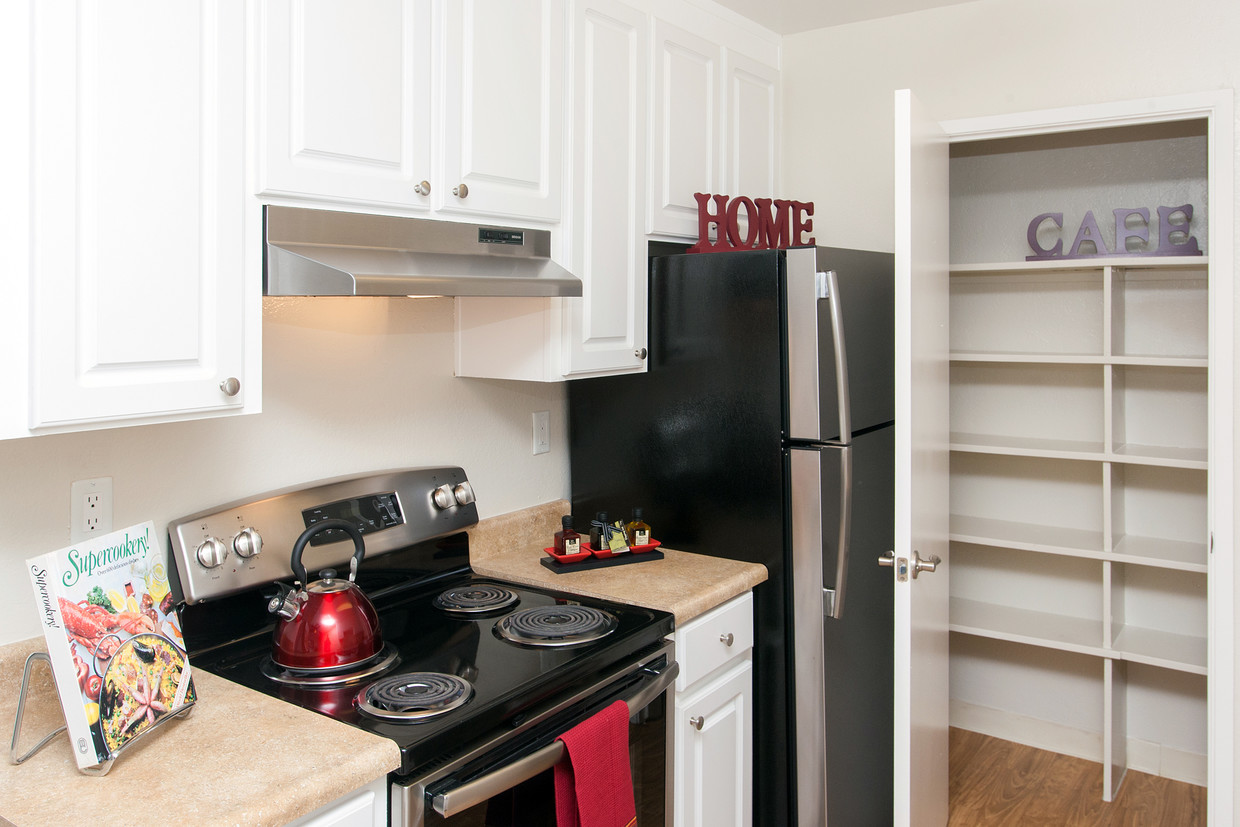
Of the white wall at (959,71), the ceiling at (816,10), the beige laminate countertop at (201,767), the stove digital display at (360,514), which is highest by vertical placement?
the ceiling at (816,10)

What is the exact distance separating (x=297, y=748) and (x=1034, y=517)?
8.54 ft

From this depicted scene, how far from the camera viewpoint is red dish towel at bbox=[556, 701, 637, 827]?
1587 millimetres

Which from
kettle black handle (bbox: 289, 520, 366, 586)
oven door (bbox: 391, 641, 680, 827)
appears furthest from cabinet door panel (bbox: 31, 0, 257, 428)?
oven door (bbox: 391, 641, 680, 827)

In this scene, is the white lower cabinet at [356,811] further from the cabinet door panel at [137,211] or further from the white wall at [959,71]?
the white wall at [959,71]

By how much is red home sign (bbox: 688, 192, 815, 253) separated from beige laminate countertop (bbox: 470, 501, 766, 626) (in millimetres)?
799

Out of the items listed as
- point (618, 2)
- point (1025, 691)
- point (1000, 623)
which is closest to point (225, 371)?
point (618, 2)

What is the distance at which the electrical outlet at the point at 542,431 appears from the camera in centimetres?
253

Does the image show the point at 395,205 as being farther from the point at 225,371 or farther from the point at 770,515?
the point at 770,515

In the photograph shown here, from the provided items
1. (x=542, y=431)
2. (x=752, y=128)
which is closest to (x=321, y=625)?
(x=542, y=431)

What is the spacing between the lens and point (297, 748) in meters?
1.32

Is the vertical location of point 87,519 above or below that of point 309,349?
Answer: below

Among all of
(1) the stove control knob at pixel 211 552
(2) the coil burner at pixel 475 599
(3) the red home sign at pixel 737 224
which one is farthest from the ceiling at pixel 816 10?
(1) the stove control knob at pixel 211 552

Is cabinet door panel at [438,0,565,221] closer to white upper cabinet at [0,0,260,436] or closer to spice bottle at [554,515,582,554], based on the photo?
white upper cabinet at [0,0,260,436]

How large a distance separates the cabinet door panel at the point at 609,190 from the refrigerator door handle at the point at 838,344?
1.53 feet
